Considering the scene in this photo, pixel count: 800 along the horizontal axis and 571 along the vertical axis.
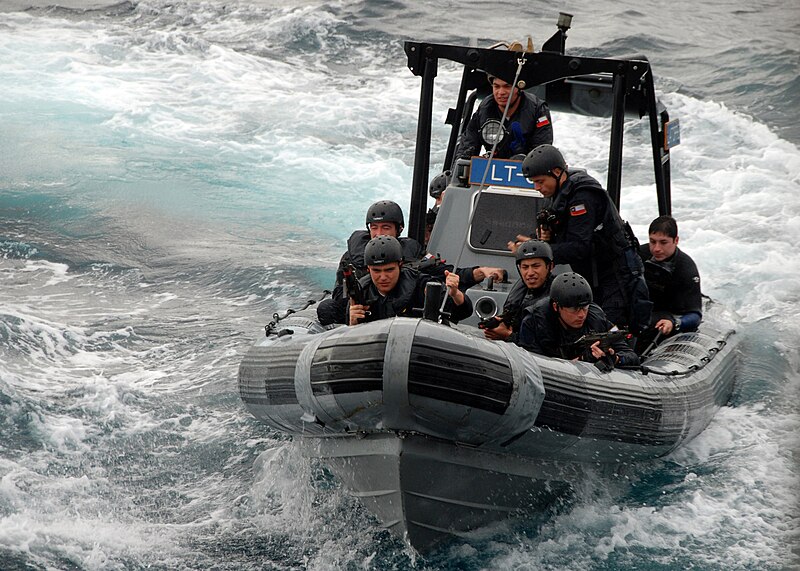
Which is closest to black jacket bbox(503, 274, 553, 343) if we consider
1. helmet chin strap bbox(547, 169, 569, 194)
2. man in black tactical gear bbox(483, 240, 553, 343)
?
man in black tactical gear bbox(483, 240, 553, 343)

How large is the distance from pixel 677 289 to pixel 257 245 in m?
4.50

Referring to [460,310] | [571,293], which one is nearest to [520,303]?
[460,310]

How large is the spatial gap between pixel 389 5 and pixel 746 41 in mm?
5632

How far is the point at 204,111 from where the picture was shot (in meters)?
13.7

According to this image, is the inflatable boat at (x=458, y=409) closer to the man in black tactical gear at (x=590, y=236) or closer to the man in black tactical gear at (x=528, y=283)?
the man in black tactical gear at (x=528, y=283)

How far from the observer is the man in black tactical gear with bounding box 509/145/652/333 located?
567 cm

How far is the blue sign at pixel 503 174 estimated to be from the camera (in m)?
6.69

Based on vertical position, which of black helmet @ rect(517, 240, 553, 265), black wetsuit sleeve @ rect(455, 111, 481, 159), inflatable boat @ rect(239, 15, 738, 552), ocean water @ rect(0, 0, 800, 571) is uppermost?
black wetsuit sleeve @ rect(455, 111, 481, 159)

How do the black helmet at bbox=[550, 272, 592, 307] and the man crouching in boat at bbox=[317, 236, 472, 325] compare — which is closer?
the black helmet at bbox=[550, 272, 592, 307]

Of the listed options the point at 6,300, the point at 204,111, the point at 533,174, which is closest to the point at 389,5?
the point at 204,111

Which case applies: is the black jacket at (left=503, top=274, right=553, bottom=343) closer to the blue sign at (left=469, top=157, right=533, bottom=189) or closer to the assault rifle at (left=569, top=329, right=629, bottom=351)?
the assault rifle at (left=569, top=329, right=629, bottom=351)

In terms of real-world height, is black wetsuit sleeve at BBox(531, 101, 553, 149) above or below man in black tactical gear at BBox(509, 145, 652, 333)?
above

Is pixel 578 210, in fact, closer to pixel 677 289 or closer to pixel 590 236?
pixel 590 236

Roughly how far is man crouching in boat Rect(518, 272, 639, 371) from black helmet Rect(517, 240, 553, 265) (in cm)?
25
